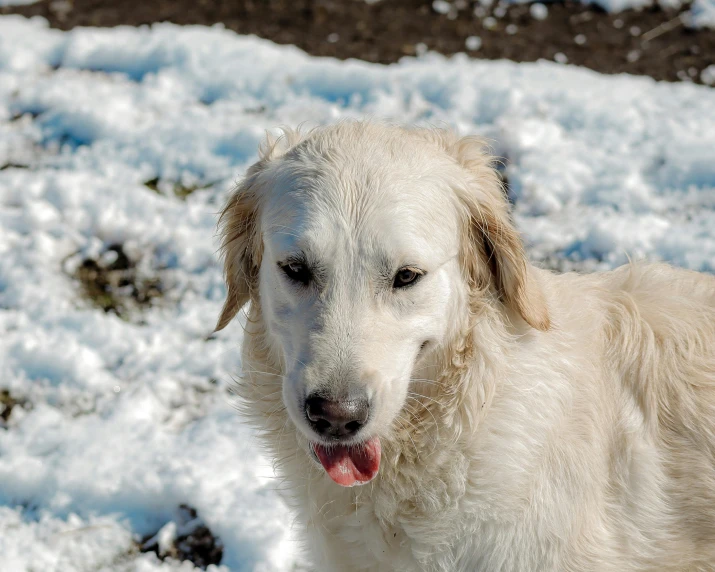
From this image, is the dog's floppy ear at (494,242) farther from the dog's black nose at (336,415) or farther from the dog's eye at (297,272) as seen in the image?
the dog's black nose at (336,415)

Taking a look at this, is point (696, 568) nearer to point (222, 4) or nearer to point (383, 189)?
point (383, 189)

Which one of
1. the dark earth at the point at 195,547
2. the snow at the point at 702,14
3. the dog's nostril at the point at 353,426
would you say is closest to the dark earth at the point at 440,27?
the snow at the point at 702,14

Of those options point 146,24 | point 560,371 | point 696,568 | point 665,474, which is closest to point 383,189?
point 560,371

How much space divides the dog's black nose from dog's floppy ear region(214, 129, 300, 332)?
0.80m

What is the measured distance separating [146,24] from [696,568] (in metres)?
6.97

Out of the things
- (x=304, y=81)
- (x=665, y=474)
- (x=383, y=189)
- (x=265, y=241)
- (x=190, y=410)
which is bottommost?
(x=190, y=410)

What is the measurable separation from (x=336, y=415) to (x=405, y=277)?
0.52 meters

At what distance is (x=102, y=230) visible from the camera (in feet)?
17.9

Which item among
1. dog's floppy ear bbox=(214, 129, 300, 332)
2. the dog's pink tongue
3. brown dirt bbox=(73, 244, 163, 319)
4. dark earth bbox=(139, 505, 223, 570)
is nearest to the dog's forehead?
dog's floppy ear bbox=(214, 129, 300, 332)

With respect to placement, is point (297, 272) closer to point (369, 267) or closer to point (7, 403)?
point (369, 267)

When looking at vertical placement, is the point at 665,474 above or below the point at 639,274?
below

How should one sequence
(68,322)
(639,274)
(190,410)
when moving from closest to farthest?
(639,274)
(190,410)
(68,322)

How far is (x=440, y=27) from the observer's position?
7.86 meters

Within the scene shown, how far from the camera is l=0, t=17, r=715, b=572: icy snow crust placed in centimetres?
391
